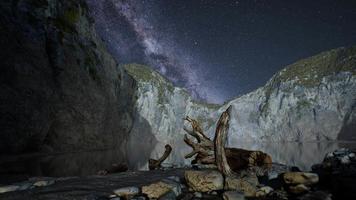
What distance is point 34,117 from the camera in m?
30.8

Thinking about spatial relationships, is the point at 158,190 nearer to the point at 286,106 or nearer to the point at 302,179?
the point at 302,179

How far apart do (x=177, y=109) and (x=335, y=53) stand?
106970 millimetres

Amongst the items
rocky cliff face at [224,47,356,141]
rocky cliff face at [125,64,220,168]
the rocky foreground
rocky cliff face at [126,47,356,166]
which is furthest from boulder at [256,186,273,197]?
rocky cliff face at [224,47,356,141]

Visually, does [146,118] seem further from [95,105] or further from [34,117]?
[34,117]

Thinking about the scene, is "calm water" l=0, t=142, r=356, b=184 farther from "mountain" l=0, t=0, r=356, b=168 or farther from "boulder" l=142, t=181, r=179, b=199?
"boulder" l=142, t=181, r=179, b=199

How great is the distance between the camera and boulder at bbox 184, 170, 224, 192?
788cm

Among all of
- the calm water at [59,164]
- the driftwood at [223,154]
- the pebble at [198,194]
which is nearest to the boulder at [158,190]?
the pebble at [198,194]

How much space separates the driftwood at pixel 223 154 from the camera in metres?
8.61

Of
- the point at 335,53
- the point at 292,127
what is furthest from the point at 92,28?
the point at 335,53

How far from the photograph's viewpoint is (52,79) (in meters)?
35.1

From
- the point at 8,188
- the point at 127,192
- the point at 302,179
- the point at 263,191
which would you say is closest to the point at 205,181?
the point at 263,191

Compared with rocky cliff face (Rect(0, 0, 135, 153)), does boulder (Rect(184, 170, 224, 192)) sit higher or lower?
lower

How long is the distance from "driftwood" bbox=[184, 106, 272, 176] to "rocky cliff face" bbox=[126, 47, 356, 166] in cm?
8192

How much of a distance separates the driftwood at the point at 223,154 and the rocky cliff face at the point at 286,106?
269ft
